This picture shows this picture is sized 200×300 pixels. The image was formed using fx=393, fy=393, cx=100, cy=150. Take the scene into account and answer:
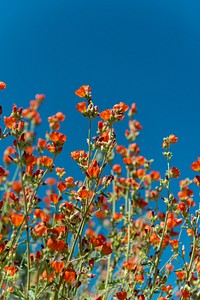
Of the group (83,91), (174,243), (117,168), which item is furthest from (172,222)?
(117,168)

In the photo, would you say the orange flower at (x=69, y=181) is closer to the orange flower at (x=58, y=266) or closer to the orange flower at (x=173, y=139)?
the orange flower at (x=58, y=266)

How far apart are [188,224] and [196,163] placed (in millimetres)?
434

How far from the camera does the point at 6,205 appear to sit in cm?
270

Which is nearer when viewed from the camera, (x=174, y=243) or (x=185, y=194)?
(x=174, y=243)

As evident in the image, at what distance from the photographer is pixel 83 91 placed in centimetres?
248

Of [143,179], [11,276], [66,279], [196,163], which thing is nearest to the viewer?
[66,279]

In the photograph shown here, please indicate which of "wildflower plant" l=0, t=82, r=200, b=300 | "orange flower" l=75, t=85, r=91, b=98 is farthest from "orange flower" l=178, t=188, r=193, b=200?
"orange flower" l=75, t=85, r=91, b=98

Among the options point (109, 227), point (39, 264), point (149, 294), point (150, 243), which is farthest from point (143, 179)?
point (39, 264)

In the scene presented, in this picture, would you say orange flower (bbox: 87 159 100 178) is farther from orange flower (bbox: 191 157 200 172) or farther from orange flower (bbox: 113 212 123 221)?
orange flower (bbox: 113 212 123 221)

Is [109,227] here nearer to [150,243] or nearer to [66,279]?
[150,243]

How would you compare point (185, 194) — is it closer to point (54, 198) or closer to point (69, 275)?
point (54, 198)

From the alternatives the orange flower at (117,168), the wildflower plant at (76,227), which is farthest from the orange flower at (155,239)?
the orange flower at (117,168)

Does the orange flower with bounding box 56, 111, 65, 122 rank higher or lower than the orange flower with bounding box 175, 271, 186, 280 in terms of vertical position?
higher

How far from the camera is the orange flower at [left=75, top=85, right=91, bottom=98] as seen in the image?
2.46m
